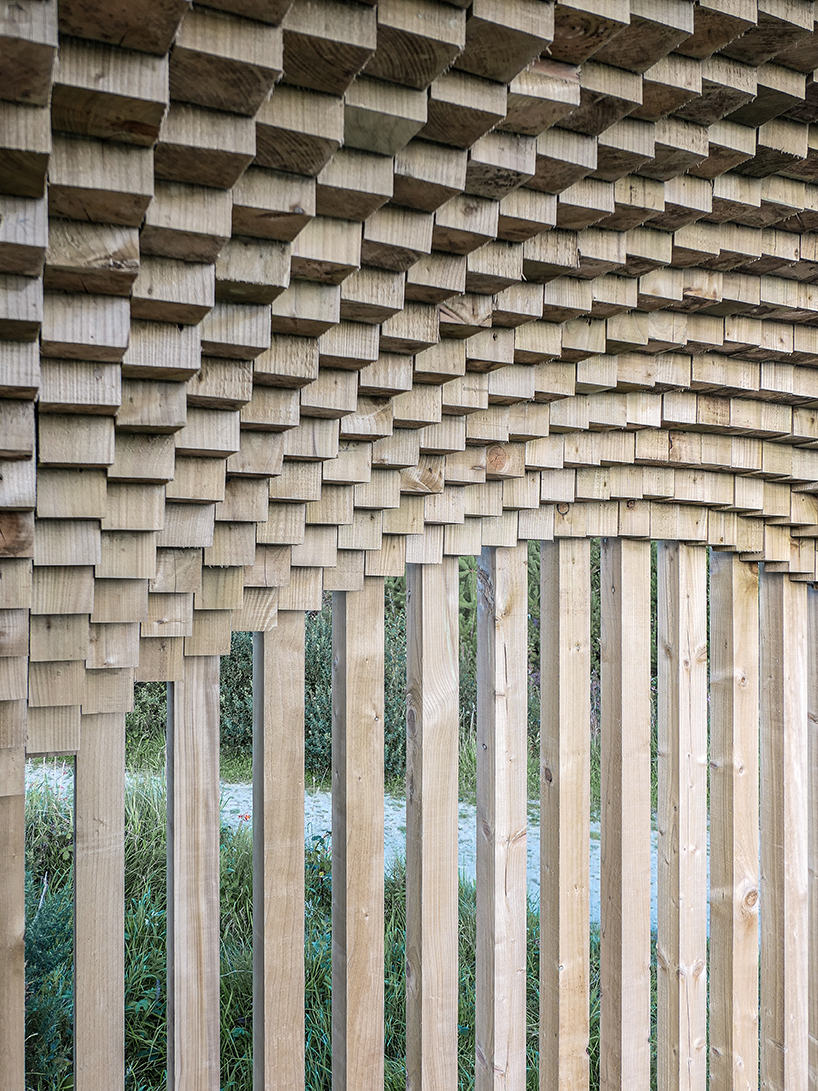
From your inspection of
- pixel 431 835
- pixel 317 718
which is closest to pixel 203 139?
pixel 431 835

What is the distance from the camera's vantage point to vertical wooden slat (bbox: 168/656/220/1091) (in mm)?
1828

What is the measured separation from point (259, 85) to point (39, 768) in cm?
576

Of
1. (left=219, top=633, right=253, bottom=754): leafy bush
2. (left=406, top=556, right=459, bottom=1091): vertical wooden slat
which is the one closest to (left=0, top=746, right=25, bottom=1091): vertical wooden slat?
(left=406, top=556, right=459, bottom=1091): vertical wooden slat

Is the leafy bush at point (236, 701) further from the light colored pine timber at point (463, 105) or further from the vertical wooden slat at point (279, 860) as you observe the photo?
the light colored pine timber at point (463, 105)

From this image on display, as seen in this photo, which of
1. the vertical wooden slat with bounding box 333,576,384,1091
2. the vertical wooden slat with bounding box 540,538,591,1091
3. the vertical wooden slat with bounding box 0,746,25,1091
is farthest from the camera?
the vertical wooden slat with bounding box 540,538,591,1091

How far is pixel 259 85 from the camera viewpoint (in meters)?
0.93

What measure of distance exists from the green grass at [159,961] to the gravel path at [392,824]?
1.16 feet

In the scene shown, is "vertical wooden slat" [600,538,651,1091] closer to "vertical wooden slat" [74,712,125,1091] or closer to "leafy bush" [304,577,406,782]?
"vertical wooden slat" [74,712,125,1091]

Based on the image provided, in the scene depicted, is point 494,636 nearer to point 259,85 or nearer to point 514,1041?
point 514,1041

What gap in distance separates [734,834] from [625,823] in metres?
0.45

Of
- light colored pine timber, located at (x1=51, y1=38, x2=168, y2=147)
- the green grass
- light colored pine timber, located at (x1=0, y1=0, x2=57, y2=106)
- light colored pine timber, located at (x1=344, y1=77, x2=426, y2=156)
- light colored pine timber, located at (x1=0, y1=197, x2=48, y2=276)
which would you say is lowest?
the green grass

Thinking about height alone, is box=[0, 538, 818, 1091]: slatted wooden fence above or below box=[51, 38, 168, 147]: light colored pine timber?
below

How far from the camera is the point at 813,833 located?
116 inches

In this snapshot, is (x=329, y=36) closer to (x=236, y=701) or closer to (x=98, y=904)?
(x=98, y=904)
